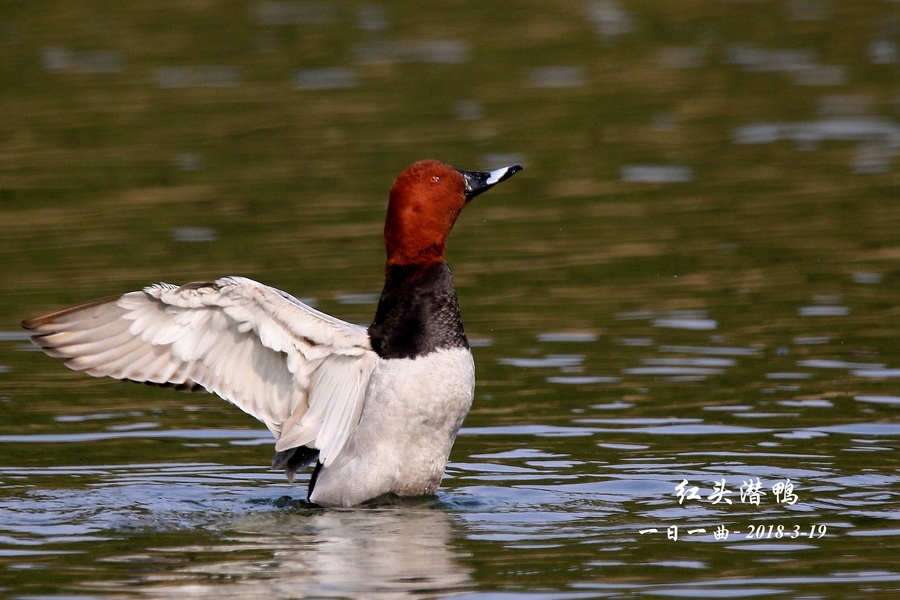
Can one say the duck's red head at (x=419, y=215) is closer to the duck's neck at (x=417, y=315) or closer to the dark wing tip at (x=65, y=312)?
the duck's neck at (x=417, y=315)

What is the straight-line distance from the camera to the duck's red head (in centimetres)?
809

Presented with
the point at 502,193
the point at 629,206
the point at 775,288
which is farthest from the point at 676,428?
the point at 502,193

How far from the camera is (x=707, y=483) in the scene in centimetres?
791

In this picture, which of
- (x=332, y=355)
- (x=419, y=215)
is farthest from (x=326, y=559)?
(x=419, y=215)

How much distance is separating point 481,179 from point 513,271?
412 cm

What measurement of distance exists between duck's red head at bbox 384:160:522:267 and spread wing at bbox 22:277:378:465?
0.48m

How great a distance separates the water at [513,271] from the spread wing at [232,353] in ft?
1.56

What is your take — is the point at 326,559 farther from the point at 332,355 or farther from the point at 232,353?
the point at 232,353

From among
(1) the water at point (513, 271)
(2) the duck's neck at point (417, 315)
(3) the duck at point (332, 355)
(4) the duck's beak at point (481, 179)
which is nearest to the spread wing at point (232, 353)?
(3) the duck at point (332, 355)

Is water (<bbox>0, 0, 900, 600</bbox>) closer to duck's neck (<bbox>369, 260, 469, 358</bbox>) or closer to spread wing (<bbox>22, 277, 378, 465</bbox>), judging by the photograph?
spread wing (<bbox>22, 277, 378, 465</bbox>)

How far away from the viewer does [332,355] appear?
25.9ft

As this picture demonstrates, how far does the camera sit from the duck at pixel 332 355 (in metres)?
7.75

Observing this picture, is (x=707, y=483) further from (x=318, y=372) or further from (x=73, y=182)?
(x=73, y=182)

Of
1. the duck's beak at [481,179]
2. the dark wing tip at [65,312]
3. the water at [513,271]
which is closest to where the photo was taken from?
the water at [513,271]
